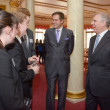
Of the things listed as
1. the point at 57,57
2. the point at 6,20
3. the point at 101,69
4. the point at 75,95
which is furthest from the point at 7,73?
the point at 75,95

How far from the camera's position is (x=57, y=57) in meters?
2.63

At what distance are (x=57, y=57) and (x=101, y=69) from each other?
0.85 m

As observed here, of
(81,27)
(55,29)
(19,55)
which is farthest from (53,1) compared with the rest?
(19,55)

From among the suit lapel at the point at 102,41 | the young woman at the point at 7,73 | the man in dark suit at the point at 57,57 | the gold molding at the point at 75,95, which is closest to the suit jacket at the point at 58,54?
the man in dark suit at the point at 57,57

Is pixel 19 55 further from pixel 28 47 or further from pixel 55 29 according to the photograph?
pixel 55 29

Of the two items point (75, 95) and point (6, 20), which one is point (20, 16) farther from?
point (75, 95)

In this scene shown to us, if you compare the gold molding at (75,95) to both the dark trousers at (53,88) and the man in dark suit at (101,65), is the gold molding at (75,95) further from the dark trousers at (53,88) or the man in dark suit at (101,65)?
the man in dark suit at (101,65)

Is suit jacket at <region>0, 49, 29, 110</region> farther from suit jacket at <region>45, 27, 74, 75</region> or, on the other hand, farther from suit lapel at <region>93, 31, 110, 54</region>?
suit jacket at <region>45, 27, 74, 75</region>

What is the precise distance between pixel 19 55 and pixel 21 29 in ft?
1.26

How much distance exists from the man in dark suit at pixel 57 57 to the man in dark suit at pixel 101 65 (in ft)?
1.86

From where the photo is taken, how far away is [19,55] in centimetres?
152

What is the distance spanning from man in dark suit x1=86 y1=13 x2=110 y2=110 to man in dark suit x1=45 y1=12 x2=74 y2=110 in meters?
0.57

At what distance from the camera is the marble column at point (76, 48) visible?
10.6 feet

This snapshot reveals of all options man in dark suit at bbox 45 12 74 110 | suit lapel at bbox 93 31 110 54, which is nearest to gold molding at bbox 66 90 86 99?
man in dark suit at bbox 45 12 74 110
